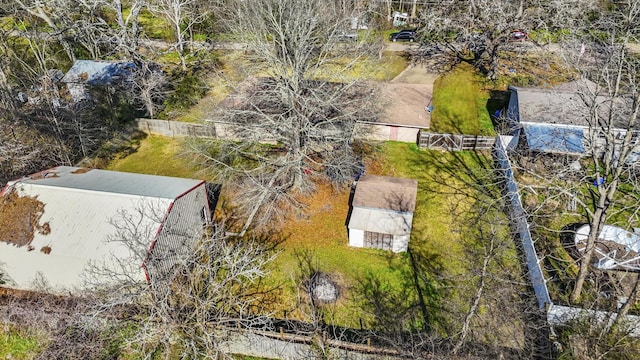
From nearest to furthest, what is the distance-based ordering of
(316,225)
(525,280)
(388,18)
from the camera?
(525,280) → (316,225) → (388,18)

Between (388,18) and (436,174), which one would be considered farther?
(388,18)

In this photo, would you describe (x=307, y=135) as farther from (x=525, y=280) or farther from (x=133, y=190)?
(x=525, y=280)

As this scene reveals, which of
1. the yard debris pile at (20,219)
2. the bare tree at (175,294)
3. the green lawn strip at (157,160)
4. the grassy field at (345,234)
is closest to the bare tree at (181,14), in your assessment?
the green lawn strip at (157,160)

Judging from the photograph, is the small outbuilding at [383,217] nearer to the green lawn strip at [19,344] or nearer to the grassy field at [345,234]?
the grassy field at [345,234]

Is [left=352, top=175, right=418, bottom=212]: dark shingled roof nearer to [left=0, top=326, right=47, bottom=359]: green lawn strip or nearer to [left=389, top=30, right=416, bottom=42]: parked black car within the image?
[left=0, top=326, right=47, bottom=359]: green lawn strip

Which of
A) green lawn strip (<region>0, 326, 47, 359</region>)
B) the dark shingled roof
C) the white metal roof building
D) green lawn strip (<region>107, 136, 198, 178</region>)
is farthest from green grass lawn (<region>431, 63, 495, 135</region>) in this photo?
green lawn strip (<region>0, 326, 47, 359</region>)

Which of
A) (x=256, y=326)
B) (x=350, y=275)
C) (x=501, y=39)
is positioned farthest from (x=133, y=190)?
(x=501, y=39)
